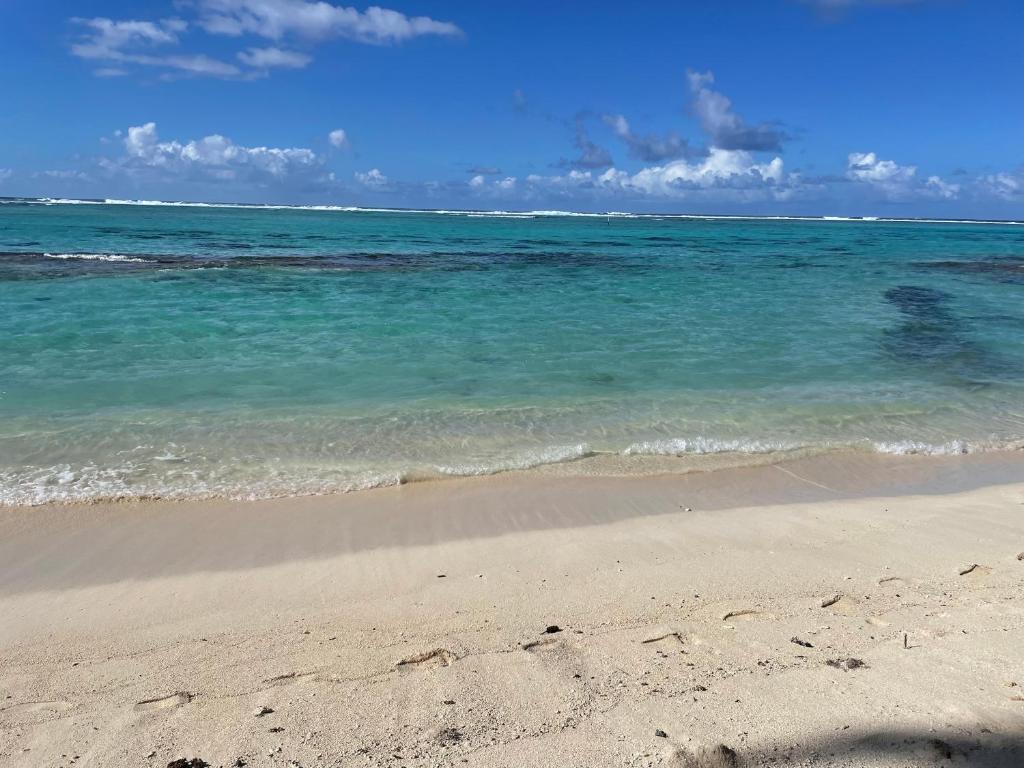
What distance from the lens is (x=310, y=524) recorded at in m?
5.42

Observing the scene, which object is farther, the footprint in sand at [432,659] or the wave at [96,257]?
the wave at [96,257]

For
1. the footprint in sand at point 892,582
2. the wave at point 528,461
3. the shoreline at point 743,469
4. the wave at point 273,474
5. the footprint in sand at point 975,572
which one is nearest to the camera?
the footprint in sand at point 892,582

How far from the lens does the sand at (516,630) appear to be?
2812mm

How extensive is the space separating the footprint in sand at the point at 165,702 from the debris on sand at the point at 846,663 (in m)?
2.95

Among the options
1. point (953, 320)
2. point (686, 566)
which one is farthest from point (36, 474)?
point (953, 320)

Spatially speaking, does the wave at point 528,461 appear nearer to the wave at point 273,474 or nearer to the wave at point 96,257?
the wave at point 273,474

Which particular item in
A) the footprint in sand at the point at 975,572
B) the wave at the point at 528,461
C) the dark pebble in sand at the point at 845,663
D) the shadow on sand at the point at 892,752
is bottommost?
the wave at the point at 528,461

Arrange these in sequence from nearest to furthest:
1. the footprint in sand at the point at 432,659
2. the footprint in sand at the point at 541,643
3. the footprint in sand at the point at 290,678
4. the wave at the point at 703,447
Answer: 1. the footprint in sand at the point at 290,678
2. the footprint in sand at the point at 432,659
3. the footprint in sand at the point at 541,643
4. the wave at the point at 703,447

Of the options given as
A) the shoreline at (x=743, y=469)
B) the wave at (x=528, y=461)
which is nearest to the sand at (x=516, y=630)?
the shoreline at (x=743, y=469)

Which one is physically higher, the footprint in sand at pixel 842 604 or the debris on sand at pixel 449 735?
the debris on sand at pixel 449 735

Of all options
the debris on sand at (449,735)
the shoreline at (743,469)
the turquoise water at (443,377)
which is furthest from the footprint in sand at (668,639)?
the turquoise water at (443,377)

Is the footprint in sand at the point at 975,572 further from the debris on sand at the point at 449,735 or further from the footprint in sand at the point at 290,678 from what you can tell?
the footprint in sand at the point at 290,678

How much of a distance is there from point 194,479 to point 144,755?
3.78 meters

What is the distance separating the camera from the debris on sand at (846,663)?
10.8ft
